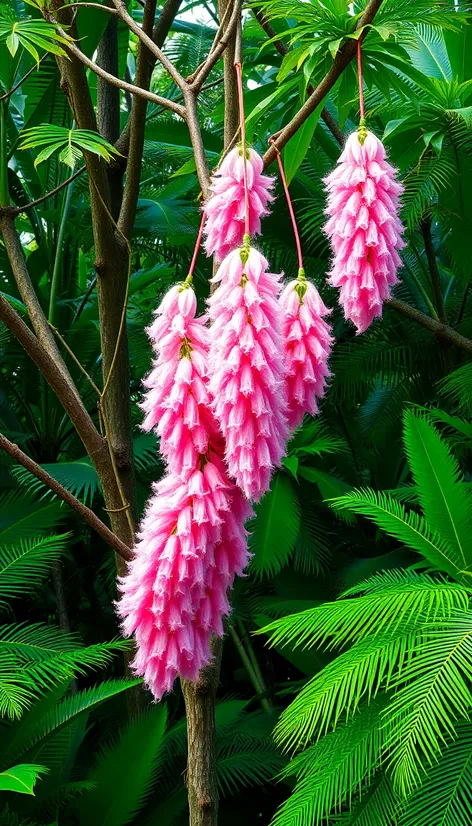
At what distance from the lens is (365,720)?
1450 millimetres

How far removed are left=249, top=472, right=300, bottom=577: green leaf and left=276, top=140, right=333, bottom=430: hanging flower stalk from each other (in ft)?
3.86

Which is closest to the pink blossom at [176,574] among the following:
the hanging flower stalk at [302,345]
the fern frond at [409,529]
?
the hanging flower stalk at [302,345]

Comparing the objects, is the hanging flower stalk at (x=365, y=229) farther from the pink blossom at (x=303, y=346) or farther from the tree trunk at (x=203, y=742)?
the tree trunk at (x=203, y=742)

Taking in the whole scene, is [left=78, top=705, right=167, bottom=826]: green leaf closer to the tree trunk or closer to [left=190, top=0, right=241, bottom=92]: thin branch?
the tree trunk

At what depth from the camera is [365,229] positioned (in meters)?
0.66

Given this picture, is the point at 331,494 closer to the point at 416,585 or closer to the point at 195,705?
the point at 416,585

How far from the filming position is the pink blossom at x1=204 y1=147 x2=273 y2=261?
673 millimetres

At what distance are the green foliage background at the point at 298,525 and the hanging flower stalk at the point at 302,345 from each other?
0.81ft

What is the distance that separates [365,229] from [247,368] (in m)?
0.16

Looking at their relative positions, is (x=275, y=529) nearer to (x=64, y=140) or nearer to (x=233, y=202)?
(x=64, y=140)

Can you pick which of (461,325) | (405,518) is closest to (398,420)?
(461,325)

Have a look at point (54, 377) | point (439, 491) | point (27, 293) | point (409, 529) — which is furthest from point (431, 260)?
point (54, 377)

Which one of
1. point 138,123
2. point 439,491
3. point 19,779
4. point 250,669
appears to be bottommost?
point 250,669

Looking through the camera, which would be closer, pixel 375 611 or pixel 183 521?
pixel 183 521
